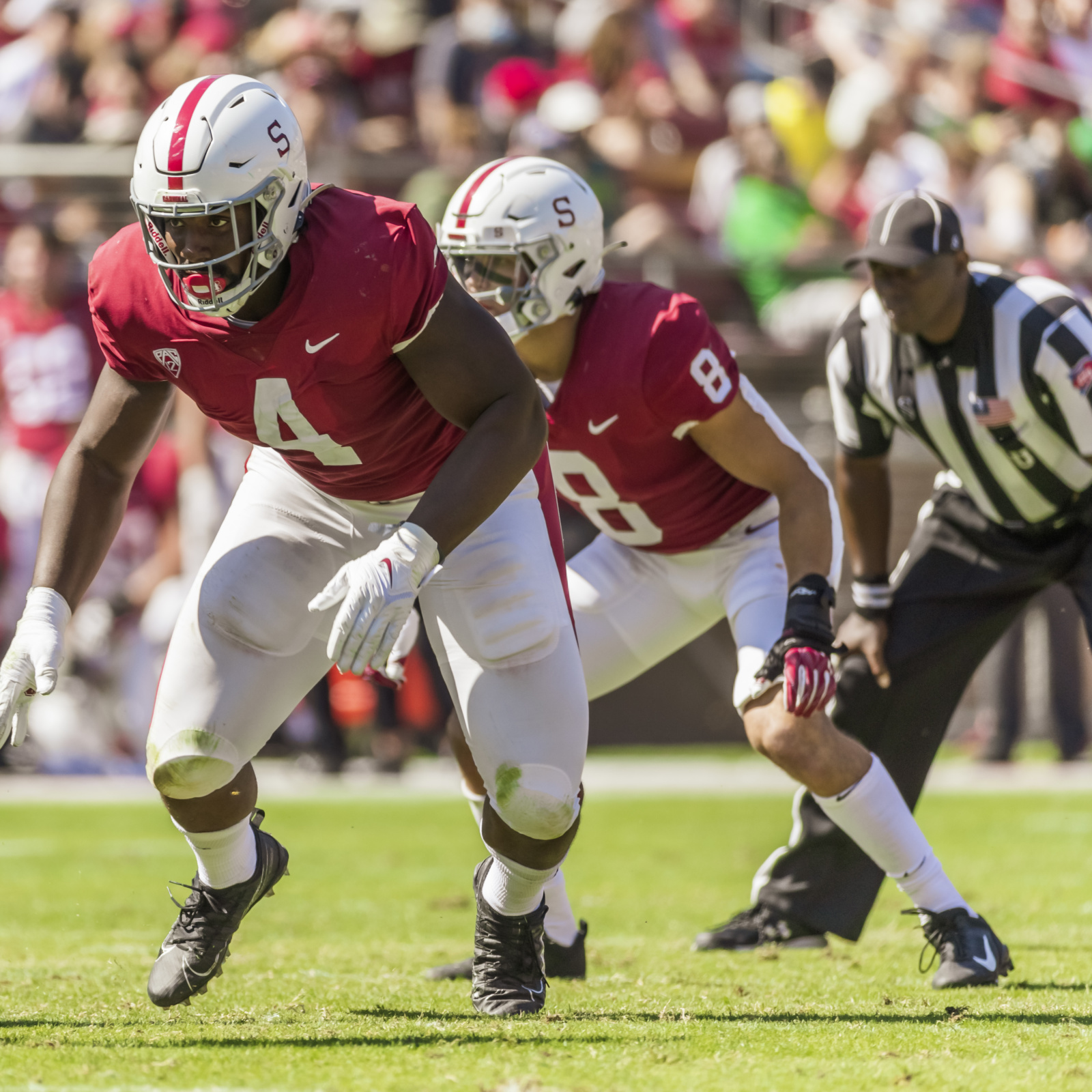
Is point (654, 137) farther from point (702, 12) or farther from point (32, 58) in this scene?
point (32, 58)

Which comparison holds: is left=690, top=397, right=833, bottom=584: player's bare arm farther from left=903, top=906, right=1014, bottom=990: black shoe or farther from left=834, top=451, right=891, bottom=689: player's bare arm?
left=903, top=906, right=1014, bottom=990: black shoe

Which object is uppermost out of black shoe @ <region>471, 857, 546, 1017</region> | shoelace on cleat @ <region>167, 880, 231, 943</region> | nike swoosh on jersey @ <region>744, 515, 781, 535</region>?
nike swoosh on jersey @ <region>744, 515, 781, 535</region>

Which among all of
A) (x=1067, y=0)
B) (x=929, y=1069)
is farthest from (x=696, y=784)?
(x=1067, y=0)

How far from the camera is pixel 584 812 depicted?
8.33m

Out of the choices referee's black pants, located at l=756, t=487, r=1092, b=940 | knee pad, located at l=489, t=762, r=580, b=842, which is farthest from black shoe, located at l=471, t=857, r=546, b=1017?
referee's black pants, located at l=756, t=487, r=1092, b=940

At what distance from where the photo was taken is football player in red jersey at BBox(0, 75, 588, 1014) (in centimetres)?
346

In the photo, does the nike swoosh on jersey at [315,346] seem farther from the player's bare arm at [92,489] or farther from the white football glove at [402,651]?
the white football glove at [402,651]

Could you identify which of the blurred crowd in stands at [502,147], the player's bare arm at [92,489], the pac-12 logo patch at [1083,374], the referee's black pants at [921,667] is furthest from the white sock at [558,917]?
the blurred crowd in stands at [502,147]

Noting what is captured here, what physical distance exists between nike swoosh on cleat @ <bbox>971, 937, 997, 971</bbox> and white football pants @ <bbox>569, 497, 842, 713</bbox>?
0.95 meters

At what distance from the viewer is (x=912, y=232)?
482 cm

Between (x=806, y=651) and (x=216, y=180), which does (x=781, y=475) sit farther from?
(x=216, y=180)

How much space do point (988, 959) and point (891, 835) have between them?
1.30 ft

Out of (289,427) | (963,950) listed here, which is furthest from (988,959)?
(289,427)

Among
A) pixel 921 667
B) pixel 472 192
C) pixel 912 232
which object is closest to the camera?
pixel 472 192
